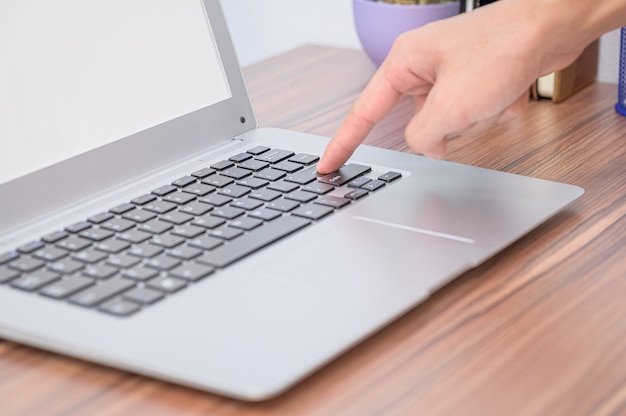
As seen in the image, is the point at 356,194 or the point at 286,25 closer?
the point at 356,194

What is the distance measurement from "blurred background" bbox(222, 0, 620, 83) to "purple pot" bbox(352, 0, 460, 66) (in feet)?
0.95

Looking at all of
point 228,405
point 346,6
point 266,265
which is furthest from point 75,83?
point 346,6

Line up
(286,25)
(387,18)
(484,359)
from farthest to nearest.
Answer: (286,25) < (387,18) < (484,359)

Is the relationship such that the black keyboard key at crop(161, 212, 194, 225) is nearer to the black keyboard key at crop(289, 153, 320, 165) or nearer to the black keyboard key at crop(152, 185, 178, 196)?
the black keyboard key at crop(152, 185, 178, 196)

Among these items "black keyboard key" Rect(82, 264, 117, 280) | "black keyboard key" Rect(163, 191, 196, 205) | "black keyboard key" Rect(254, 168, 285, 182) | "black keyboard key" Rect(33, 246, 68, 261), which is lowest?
"black keyboard key" Rect(254, 168, 285, 182)

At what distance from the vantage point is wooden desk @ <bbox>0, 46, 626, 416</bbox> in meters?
0.53

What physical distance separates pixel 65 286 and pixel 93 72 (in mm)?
283

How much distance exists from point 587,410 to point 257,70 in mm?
950

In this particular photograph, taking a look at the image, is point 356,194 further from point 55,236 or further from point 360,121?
point 55,236

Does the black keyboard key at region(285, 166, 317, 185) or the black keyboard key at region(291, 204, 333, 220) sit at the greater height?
the black keyboard key at region(291, 204, 333, 220)

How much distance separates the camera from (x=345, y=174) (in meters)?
0.83

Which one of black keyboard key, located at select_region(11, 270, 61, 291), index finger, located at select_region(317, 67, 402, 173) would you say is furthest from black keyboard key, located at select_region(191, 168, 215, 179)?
black keyboard key, located at select_region(11, 270, 61, 291)

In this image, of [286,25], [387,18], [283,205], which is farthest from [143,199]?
[286,25]

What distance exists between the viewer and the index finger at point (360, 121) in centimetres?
83
